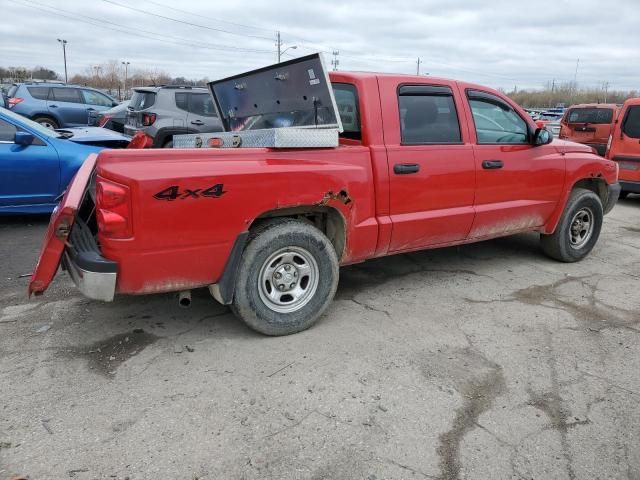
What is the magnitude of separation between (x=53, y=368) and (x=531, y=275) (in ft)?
14.1

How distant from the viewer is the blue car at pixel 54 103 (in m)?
16.8

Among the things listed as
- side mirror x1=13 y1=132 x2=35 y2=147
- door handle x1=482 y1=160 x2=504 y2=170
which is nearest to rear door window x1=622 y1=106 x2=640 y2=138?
door handle x1=482 y1=160 x2=504 y2=170

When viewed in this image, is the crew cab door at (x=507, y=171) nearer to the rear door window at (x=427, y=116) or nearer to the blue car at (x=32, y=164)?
the rear door window at (x=427, y=116)

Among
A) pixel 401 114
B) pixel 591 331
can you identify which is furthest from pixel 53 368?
pixel 591 331

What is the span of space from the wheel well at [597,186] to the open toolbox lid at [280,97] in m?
3.39

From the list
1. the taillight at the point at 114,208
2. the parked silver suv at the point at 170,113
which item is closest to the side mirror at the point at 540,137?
the taillight at the point at 114,208

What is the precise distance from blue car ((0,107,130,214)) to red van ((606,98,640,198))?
8.83m

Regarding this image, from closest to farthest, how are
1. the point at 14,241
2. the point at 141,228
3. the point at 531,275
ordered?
the point at 141,228
the point at 531,275
the point at 14,241

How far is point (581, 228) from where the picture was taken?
19.2 ft

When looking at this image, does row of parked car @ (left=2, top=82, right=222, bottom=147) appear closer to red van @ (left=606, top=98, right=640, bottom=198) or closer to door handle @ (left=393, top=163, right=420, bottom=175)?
door handle @ (left=393, top=163, right=420, bottom=175)

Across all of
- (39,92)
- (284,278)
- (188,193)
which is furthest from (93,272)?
(39,92)

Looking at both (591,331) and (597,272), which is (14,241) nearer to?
(591,331)

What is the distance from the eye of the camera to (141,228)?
10.3 ft

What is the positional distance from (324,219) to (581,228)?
329 cm
